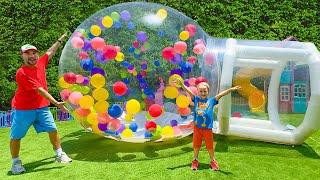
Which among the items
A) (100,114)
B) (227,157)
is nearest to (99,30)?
(100,114)

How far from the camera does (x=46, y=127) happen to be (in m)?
5.57

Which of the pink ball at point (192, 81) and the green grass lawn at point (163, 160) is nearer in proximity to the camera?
the green grass lawn at point (163, 160)

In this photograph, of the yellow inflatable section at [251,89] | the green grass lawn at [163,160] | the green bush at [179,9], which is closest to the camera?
the green grass lawn at [163,160]

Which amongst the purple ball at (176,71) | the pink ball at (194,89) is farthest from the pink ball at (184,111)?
the purple ball at (176,71)

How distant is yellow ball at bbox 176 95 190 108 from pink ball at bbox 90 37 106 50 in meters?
1.17

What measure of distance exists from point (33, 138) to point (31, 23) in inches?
150

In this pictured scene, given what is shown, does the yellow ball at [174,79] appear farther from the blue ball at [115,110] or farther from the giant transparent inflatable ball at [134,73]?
the blue ball at [115,110]

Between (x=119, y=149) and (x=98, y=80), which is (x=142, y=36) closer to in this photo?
(x=98, y=80)

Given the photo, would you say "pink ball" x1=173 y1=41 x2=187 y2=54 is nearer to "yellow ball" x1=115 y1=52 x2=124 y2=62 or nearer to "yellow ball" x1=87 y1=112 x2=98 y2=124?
"yellow ball" x1=115 y1=52 x2=124 y2=62

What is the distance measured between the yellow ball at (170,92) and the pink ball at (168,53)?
0.37 m

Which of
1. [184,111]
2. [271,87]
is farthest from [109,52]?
[271,87]

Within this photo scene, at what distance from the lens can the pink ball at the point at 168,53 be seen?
18.2 ft

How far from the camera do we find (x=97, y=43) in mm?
5582

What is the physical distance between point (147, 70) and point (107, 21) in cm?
84
